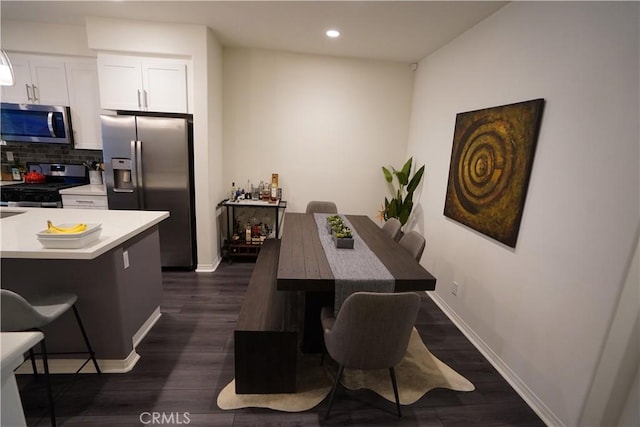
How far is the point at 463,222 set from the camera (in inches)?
105

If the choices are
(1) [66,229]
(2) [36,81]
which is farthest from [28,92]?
(1) [66,229]

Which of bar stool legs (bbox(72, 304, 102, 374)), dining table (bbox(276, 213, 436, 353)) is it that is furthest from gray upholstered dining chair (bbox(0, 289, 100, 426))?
dining table (bbox(276, 213, 436, 353))

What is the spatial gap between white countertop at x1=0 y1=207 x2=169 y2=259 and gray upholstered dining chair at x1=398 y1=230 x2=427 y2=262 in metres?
2.04

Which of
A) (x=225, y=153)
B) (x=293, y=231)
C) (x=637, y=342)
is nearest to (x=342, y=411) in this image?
(x=293, y=231)

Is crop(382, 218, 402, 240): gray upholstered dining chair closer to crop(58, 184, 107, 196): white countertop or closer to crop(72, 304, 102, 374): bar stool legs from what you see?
crop(72, 304, 102, 374): bar stool legs

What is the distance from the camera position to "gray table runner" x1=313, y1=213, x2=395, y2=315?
163 centimetres

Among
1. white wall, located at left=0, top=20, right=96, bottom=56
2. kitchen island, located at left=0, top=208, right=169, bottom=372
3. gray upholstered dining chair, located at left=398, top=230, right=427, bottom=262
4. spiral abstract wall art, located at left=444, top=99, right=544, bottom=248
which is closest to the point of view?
kitchen island, located at left=0, top=208, right=169, bottom=372

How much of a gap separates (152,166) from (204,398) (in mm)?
2448

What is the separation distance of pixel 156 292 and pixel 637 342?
313cm

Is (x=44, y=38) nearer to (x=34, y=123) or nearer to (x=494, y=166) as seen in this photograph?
(x=34, y=123)

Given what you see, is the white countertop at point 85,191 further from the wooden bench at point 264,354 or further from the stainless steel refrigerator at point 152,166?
the wooden bench at point 264,354

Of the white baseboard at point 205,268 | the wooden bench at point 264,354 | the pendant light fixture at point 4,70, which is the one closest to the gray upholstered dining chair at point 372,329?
the wooden bench at point 264,354

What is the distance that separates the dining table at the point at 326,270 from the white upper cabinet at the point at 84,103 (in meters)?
2.75

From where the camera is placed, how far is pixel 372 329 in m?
1.44
